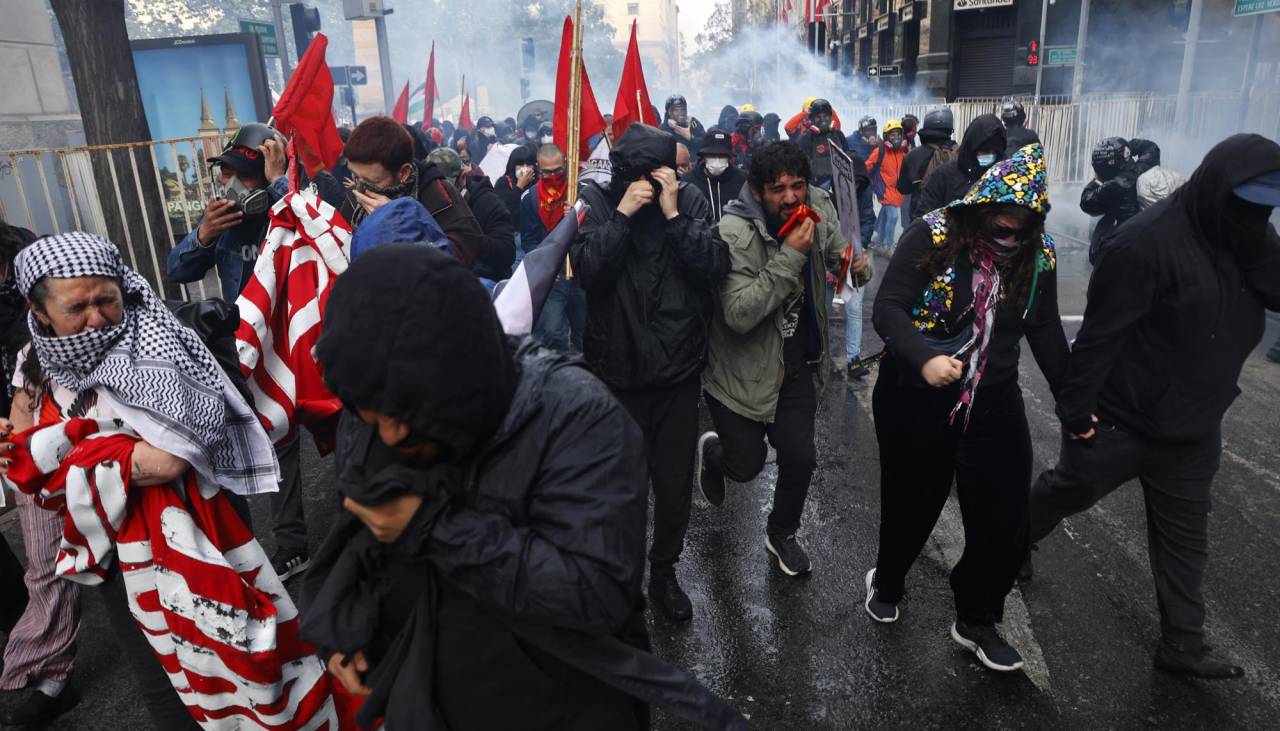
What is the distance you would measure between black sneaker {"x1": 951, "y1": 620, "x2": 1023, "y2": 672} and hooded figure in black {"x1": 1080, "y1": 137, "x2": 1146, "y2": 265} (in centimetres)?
440

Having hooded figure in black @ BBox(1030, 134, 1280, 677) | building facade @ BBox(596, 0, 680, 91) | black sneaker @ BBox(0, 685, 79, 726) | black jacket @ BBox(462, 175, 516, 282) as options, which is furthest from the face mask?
building facade @ BBox(596, 0, 680, 91)

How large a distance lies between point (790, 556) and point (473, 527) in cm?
294

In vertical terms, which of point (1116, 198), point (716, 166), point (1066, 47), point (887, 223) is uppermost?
point (1066, 47)

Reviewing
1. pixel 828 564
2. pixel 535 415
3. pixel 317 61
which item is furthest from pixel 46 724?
pixel 317 61

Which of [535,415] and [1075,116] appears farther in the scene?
[1075,116]

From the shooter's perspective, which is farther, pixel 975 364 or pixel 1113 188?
pixel 1113 188

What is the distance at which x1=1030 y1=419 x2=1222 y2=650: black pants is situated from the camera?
3229 millimetres

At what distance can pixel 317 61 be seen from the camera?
5539mm

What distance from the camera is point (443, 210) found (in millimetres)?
4453

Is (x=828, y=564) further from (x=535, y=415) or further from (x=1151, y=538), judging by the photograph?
(x=535, y=415)

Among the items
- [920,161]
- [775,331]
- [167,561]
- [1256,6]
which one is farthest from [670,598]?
[1256,6]

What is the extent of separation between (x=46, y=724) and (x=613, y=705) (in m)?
2.78

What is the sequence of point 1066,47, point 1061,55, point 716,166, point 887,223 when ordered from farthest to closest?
1. point 1066,47
2. point 1061,55
3. point 887,223
4. point 716,166

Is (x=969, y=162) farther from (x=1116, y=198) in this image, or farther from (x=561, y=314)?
(x=561, y=314)
